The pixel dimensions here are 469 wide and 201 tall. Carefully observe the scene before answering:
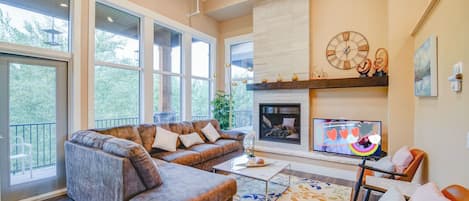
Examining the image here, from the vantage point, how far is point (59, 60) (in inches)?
125

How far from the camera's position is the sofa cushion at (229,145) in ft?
13.4

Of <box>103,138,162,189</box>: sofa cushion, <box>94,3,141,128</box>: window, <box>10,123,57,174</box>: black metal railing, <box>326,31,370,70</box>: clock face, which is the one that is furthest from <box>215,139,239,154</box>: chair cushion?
<box>10,123,57,174</box>: black metal railing

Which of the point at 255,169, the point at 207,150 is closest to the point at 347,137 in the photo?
the point at 255,169

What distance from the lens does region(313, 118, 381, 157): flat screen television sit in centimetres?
364

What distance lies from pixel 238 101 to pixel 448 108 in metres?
4.24

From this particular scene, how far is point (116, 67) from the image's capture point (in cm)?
386

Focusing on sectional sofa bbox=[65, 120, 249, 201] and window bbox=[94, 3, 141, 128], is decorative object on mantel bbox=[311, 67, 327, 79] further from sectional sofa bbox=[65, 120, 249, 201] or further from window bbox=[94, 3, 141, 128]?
window bbox=[94, 3, 141, 128]

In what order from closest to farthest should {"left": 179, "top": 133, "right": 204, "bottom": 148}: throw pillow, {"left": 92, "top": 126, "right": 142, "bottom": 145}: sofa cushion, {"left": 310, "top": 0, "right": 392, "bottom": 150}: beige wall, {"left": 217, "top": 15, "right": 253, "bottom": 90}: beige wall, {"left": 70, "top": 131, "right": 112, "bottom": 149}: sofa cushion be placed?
{"left": 70, "top": 131, "right": 112, "bottom": 149}: sofa cushion < {"left": 92, "top": 126, "right": 142, "bottom": 145}: sofa cushion < {"left": 310, "top": 0, "right": 392, "bottom": 150}: beige wall < {"left": 179, "top": 133, "right": 204, "bottom": 148}: throw pillow < {"left": 217, "top": 15, "right": 253, "bottom": 90}: beige wall

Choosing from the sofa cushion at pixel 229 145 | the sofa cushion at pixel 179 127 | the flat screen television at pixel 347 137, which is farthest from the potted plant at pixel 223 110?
the flat screen television at pixel 347 137

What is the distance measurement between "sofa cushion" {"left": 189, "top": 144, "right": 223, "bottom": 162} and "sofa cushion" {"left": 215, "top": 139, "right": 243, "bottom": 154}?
0.12m

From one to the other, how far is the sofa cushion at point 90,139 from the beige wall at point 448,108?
314cm

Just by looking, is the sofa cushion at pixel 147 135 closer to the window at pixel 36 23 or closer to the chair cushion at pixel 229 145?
the chair cushion at pixel 229 145

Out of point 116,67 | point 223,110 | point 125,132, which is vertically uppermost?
point 116,67

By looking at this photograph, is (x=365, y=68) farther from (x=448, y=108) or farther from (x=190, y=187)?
(x=190, y=187)
